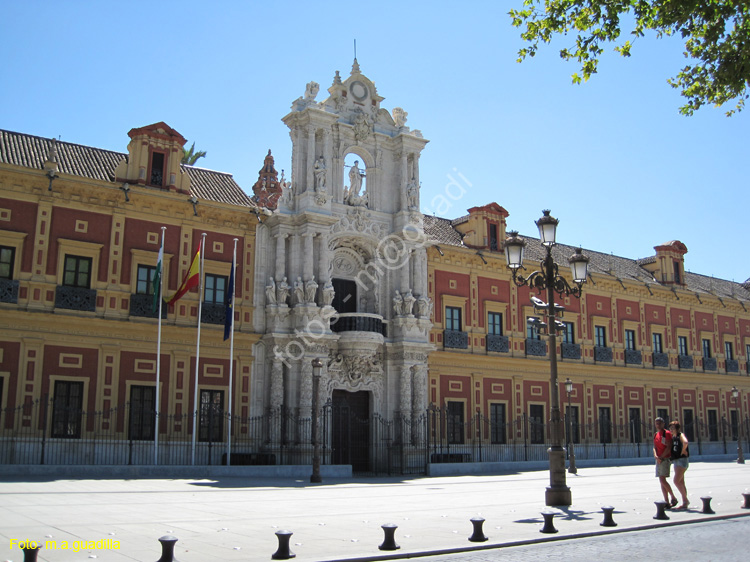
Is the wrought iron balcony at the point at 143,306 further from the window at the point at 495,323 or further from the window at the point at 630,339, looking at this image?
the window at the point at 630,339

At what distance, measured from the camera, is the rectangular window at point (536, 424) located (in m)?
32.5

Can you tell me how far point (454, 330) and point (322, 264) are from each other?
24.1 ft

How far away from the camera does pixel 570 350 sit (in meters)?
35.0

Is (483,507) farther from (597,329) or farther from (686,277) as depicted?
(686,277)

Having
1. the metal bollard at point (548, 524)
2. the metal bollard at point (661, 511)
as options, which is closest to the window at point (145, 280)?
the metal bollard at point (548, 524)

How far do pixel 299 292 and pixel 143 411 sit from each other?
6.54 m

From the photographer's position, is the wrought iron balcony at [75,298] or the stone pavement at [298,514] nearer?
the stone pavement at [298,514]

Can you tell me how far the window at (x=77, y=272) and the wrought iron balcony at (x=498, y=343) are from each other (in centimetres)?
1674

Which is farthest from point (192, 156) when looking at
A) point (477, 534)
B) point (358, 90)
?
point (477, 534)

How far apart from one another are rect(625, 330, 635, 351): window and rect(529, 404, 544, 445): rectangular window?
733cm

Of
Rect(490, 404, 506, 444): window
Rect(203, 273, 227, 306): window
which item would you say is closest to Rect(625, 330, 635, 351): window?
Rect(490, 404, 506, 444): window

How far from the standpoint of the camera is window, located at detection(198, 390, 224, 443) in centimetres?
2448

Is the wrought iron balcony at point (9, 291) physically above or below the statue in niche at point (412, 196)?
below

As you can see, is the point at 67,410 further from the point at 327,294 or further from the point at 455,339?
the point at 455,339
